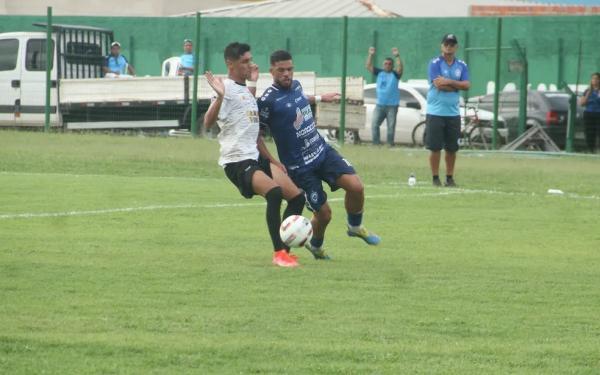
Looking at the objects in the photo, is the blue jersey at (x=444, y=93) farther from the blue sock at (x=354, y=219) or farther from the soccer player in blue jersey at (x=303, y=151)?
the soccer player in blue jersey at (x=303, y=151)

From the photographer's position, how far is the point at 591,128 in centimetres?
2761

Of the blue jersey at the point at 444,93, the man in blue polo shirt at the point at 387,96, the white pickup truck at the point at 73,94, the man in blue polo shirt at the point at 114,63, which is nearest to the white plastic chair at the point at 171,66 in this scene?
the man in blue polo shirt at the point at 114,63

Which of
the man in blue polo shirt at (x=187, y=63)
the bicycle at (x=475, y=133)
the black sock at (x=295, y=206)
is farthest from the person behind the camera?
the man in blue polo shirt at (x=187, y=63)

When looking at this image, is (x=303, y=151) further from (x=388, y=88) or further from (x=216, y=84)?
(x=388, y=88)

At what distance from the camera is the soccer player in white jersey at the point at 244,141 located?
35.6ft

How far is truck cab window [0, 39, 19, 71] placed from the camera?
3083cm

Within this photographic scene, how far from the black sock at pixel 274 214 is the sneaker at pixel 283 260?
0.19 feet

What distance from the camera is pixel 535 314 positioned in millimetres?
8570

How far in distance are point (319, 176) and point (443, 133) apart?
7.64 meters

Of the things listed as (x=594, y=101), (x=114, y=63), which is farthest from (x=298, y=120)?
(x=114, y=63)

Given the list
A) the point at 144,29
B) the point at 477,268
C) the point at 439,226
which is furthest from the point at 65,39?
the point at 477,268

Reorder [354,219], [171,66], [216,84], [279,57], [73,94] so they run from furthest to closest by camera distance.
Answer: [171,66] → [73,94] → [354,219] → [279,57] → [216,84]

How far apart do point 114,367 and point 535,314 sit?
2873 millimetres

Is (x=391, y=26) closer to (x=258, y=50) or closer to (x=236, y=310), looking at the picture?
(x=258, y=50)
